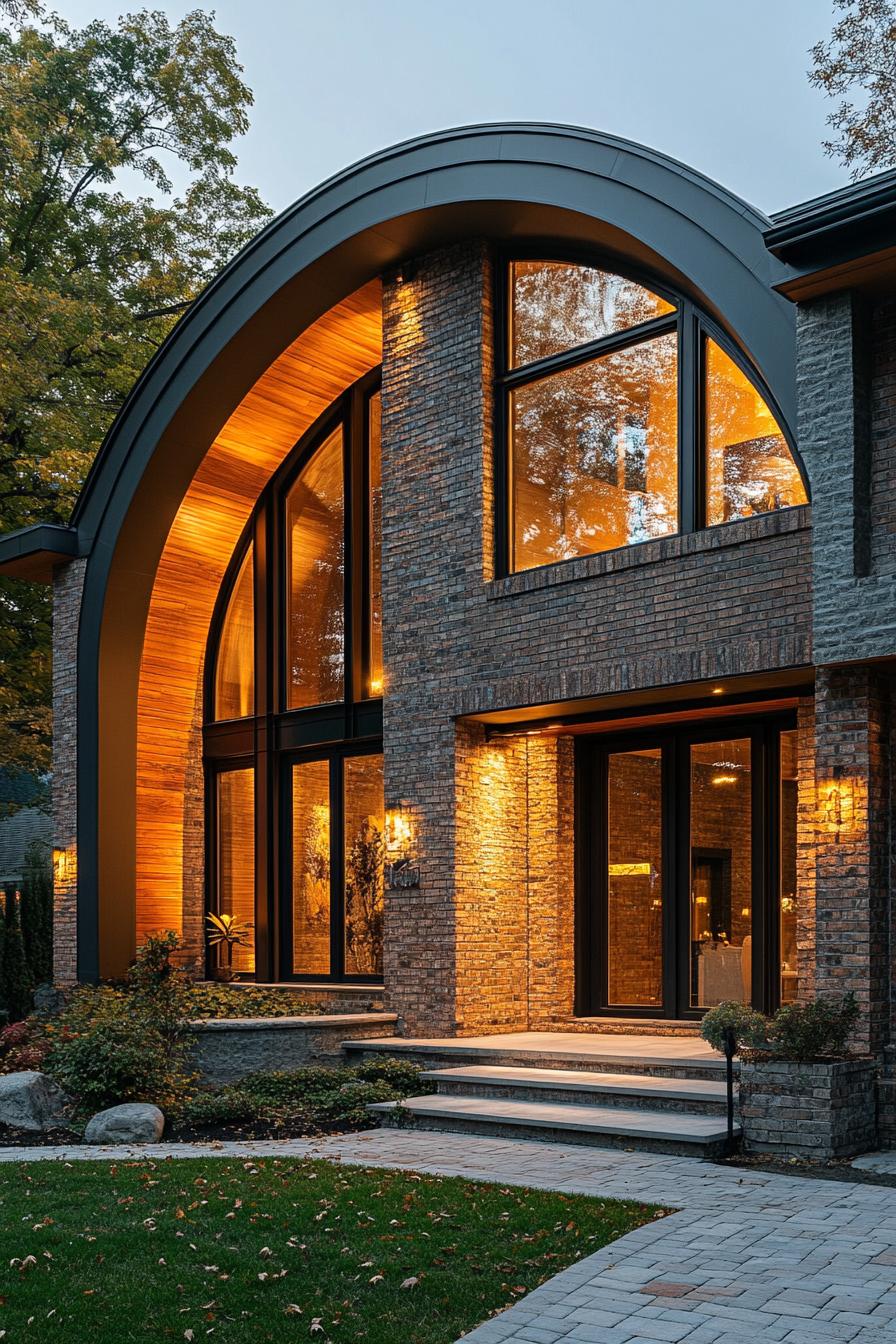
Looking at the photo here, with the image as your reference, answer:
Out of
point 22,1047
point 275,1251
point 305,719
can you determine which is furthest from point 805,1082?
point 305,719

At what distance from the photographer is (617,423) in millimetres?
12227

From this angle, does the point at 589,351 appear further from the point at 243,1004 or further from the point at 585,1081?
the point at 243,1004

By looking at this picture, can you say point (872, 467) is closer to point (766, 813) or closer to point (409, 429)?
point (766, 813)

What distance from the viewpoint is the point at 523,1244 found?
6707 mm

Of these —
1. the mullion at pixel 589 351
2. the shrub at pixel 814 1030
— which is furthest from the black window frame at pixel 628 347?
the shrub at pixel 814 1030

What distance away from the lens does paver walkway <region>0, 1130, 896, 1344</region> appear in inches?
217

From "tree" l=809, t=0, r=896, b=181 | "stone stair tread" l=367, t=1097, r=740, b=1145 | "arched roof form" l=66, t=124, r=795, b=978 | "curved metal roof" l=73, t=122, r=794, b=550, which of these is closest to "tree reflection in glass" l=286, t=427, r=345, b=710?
"arched roof form" l=66, t=124, r=795, b=978

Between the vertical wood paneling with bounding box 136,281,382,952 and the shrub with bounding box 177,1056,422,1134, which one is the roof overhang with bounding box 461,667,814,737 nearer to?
the shrub with bounding box 177,1056,422,1134

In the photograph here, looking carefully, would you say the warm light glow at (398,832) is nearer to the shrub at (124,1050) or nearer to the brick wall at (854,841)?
the shrub at (124,1050)

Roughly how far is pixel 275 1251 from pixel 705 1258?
81.6 inches

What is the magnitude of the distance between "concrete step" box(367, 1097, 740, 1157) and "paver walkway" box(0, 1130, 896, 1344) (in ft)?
0.48

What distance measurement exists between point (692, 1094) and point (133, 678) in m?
9.05

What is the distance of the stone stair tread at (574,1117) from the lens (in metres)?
9.02

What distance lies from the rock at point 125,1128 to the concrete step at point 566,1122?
1739 millimetres
